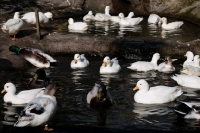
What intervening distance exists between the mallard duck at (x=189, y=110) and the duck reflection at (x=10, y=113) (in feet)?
11.2

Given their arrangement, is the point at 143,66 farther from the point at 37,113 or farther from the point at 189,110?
the point at 37,113

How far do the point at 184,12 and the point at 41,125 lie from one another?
16.1 meters

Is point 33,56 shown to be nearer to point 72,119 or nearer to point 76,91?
point 76,91

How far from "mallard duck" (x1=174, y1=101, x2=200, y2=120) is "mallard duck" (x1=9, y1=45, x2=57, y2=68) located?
19.9 ft

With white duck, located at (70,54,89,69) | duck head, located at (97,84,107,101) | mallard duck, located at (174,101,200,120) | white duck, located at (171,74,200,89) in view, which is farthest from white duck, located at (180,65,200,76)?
mallard duck, located at (174,101,200,120)

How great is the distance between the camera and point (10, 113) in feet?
34.5

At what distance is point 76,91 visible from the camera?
12.2 metres

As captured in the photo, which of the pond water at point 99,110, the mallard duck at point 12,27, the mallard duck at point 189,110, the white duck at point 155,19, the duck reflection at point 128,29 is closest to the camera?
the pond water at point 99,110

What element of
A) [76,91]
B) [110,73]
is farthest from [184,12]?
[76,91]

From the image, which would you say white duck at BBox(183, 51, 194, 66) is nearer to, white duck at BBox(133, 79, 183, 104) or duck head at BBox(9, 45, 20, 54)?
white duck at BBox(133, 79, 183, 104)

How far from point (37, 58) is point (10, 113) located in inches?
189

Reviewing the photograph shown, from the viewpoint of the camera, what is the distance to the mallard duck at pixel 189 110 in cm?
980

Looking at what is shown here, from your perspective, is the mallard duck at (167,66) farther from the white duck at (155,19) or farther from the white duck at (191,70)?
the white duck at (155,19)

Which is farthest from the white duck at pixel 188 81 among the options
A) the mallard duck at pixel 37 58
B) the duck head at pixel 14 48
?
the duck head at pixel 14 48
